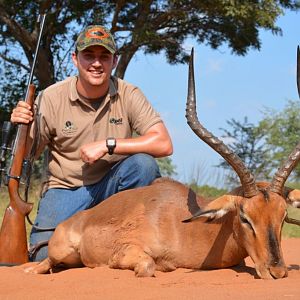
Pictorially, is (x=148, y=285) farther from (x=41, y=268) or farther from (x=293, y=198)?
(x=41, y=268)

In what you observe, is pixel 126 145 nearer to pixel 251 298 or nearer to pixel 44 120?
pixel 44 120

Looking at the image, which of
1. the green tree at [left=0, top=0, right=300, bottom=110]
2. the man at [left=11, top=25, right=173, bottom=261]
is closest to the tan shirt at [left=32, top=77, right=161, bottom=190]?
the man at [left=11, top=25, right=173, bottom=261]

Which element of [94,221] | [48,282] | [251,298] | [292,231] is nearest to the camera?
[251,298]

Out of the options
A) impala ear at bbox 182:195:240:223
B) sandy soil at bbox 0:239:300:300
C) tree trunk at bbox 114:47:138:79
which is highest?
tree trunk at bbox 114:47:138:79

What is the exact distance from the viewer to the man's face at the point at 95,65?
6.74 metres

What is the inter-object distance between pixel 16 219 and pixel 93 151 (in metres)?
0.98

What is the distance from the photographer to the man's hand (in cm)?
634

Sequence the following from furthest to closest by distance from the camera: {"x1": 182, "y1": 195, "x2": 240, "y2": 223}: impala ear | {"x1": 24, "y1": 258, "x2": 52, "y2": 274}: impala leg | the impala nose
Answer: {"x1": 24, "y1": 258, "x2": 52, "y2": 274}: impala leg < {"x1": 182, "y1": 195, "x2": 240, "y2": 223}: impala ear < the impala nose

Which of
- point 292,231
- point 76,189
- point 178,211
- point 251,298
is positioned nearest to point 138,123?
point 76,189

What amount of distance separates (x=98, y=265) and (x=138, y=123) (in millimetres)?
1633

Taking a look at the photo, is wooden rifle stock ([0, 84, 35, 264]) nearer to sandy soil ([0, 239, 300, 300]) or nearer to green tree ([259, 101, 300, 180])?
sandy soil ([0, 239, 300, 300])

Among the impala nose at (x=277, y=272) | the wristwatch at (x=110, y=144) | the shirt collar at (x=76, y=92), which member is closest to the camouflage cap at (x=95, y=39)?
the shirt collar at (x=76, y=92)

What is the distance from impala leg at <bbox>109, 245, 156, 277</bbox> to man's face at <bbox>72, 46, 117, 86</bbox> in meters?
1.89

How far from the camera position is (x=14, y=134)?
23.3 ft
